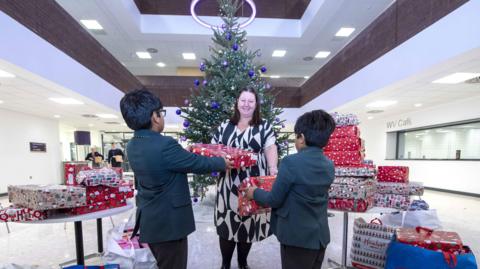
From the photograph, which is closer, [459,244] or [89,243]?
[459,244]

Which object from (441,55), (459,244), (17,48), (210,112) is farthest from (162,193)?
(441,55)

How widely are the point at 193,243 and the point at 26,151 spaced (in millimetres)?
7836

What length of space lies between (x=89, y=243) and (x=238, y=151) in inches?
98.0

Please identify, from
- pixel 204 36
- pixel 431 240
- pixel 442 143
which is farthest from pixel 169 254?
pixel 442 143

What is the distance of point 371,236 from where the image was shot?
6.95 feet

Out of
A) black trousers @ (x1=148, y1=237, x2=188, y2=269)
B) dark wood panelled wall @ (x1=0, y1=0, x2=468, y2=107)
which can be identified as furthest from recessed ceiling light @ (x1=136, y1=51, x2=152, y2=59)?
black trousers @ (x1=148, y1=237, x2=188, y2=269)

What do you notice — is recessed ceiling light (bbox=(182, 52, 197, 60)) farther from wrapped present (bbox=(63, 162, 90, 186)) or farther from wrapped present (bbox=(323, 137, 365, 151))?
wrapped present (bbox=(323, 137, 365, 151))

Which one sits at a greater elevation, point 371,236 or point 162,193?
point 162,193

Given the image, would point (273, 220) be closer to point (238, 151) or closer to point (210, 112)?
point (238, 151)

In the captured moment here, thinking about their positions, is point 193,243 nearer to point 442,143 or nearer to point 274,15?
point 274,15

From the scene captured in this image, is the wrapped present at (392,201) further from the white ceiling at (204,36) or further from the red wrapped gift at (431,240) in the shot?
the white ceiling at (204,36)

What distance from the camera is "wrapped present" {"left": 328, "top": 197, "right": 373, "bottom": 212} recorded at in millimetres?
1783

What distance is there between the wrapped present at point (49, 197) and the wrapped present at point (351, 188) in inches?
64.1

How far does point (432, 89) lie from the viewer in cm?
514
